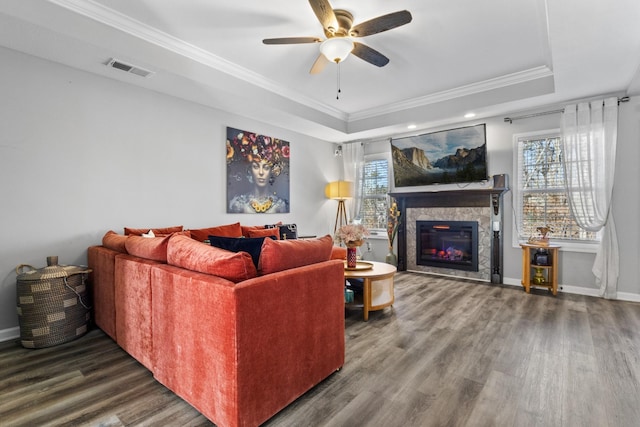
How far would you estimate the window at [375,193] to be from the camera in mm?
6055

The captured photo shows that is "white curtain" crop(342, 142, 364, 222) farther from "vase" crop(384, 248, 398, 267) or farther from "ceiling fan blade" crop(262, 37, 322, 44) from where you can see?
"ceiling fan blade" crop(262, 37, 322, 44)

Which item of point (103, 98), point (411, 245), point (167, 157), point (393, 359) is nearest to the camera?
point (393, 359)

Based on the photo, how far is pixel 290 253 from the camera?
182 centimetres

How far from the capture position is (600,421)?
1.61 m

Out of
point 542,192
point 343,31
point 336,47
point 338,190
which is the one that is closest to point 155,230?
point 336,47

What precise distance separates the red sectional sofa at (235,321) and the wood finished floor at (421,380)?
0.15 metres

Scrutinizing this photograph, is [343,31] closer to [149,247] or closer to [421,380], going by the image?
[149,247]

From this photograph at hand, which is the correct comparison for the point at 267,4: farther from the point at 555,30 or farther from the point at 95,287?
the point at 95,287

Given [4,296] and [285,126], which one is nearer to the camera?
[4,296]

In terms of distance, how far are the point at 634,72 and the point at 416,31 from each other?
2.41 metres

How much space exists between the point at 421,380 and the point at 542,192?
3.76m

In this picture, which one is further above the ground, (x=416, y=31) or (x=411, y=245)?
(x=416, y=31)

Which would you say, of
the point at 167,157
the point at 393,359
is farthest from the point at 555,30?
the point at 167,157

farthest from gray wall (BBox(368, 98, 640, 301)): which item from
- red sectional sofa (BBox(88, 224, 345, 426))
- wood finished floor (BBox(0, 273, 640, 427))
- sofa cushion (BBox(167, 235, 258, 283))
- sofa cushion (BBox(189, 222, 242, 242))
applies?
sofa cushion (BBox(167, 235, 258, 283))
